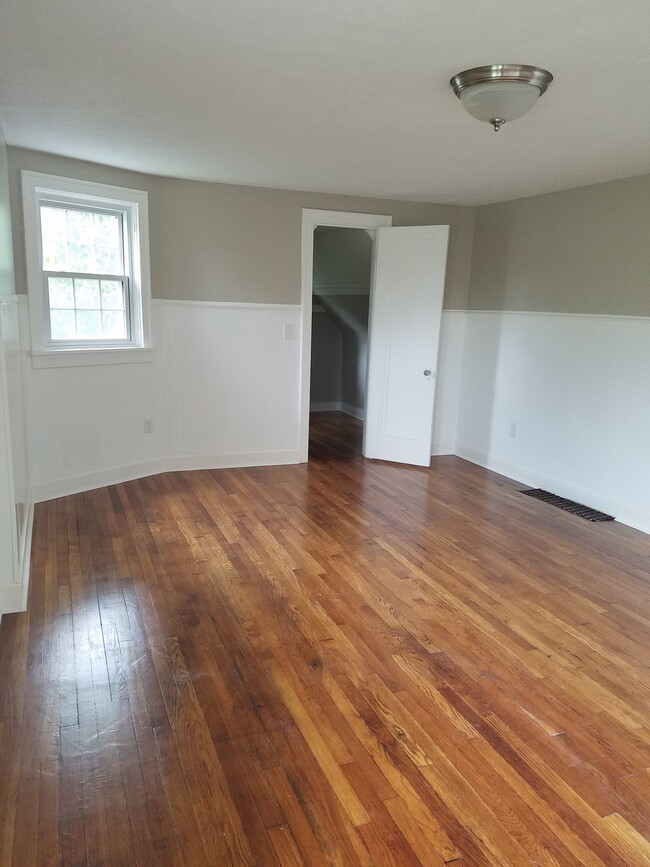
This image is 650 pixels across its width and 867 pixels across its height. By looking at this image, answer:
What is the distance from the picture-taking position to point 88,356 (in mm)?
4227

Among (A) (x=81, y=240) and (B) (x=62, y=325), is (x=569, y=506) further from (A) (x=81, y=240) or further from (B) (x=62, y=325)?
(A) (x=81, y=240)

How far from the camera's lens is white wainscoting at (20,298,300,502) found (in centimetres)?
412

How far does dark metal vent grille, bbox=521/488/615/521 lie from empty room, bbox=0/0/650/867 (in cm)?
3

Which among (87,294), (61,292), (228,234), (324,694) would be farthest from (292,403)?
(324,694)

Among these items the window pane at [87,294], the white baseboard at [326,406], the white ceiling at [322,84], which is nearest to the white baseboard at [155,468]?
the window pane at [87,294]

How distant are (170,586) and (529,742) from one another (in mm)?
1795

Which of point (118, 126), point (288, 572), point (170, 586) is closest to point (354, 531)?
point (288, 572)

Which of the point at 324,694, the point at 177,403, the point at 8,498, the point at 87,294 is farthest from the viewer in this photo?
the point at 177,403

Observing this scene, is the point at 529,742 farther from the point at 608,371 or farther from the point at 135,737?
the point at 608,371

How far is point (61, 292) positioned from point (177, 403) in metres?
1.21

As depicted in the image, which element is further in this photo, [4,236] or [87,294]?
[87,294]

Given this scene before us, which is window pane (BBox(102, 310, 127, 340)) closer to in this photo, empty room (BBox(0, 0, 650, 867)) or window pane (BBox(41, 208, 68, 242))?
empty room (BBox(0, 0, 650, 867))

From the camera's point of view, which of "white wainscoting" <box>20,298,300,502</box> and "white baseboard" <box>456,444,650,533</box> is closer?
"white baseboard" <box>456,444,650,533</box>

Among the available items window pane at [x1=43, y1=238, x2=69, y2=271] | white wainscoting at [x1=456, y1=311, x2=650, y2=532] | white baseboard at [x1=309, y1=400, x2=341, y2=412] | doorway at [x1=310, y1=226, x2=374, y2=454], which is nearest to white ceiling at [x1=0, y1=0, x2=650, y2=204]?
window pane at [x1=43, y1=238, x2=69, y2=271]
